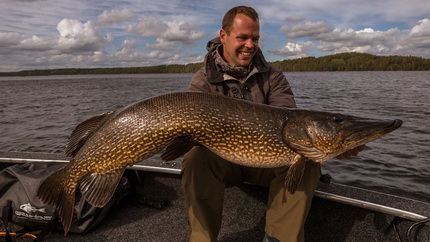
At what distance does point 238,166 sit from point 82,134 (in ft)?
4.20

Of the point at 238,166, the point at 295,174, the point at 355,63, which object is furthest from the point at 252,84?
the point at 355,63

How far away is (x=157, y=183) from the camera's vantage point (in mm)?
3482

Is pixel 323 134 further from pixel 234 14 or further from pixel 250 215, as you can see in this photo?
pixel 234 14

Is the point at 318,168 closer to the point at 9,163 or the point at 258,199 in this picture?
the point at 258,199

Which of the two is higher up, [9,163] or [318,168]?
[318,168]

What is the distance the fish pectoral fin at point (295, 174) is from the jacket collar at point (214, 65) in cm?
102

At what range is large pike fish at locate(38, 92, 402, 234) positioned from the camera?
209 cm

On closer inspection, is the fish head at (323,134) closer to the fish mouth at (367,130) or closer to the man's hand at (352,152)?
the fish mouth at (367,130)

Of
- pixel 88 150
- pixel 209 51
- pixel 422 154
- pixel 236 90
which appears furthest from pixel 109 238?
pixel 422 154

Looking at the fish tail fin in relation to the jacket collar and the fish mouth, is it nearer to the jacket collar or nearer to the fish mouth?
the jacket collar

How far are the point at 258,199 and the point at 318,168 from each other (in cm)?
94

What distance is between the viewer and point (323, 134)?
225cm

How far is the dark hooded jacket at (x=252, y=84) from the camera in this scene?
9.39 ft

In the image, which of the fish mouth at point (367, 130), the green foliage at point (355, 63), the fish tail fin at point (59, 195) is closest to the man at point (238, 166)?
the fish mouth at point (367, 130)
